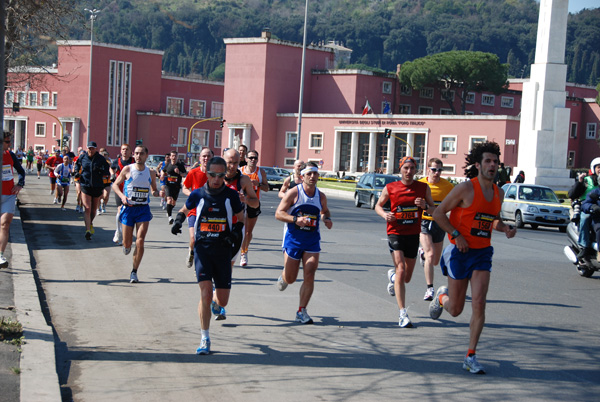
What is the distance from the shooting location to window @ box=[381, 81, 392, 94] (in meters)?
82.6

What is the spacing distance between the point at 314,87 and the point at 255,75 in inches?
267

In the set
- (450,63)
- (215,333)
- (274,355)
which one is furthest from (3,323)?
(450,63)

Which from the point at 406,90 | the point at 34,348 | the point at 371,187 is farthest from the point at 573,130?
the point at 34,348

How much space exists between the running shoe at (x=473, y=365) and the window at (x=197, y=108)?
9111 cm

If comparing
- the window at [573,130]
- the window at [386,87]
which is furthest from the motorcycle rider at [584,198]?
Result: the window at [573,130]

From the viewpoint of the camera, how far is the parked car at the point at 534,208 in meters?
26.9

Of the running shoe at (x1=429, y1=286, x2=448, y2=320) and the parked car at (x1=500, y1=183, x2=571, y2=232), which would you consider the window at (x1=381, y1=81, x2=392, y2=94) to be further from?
the running shoe at (x1=429, y1=286, x2=448, y2=320)

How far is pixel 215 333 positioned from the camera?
26.3 ft

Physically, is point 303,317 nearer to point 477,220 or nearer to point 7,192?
point 477,220

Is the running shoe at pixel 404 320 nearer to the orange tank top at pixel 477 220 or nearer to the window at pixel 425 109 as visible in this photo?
the orange tank top at pixel 477 220

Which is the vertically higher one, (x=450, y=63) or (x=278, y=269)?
(x=450, y=63)

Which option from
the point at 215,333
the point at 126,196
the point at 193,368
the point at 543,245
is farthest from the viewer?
the point at 543,245

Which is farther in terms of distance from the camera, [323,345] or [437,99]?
[437,99]

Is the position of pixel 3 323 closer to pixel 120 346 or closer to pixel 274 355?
pixel 120 346
